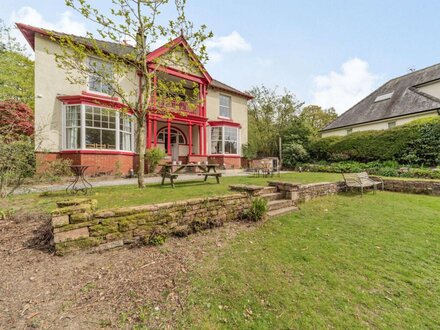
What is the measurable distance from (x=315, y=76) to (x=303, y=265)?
26591 mm

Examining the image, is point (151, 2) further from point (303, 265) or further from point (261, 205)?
point (303, 265)

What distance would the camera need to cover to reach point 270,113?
88.6ft

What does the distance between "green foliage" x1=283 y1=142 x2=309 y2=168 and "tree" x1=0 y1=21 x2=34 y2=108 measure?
23.3 m

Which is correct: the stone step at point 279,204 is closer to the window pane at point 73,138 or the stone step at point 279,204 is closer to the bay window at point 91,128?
the bay window at point 91,128

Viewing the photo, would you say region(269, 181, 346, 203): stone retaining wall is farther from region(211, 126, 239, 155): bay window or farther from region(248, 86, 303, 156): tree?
region(248, 86, 303, 156): tree

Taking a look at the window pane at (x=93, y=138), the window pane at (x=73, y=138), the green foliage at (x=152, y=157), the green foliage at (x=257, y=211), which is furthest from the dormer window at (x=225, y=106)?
the green foliage at (x=257, y=211)

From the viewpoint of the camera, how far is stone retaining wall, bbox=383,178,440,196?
8.41 m

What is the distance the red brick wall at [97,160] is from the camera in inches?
419

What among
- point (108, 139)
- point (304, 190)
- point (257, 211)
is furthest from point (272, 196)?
point (108, 139)

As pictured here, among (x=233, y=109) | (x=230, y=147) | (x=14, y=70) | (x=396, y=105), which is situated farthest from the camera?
(x=396, y=105)

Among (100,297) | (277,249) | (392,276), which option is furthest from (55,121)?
(392,276)

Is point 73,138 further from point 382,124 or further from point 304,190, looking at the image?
point 382,124

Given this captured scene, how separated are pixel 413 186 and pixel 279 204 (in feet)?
24.1

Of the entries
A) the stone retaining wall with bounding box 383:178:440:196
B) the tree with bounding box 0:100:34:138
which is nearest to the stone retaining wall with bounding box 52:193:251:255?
the stone retaining wall with bounding box 383:178:440:196
